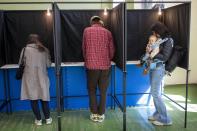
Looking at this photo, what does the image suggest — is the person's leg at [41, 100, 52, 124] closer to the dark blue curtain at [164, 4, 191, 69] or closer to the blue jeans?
the blue jeans

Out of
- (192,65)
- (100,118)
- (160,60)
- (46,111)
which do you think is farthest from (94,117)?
(192,65)

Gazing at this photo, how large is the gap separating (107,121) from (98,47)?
1097mm

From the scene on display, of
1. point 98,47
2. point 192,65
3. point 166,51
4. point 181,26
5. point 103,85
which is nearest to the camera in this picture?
point 166,51

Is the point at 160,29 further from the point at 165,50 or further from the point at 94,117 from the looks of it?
the point at 94,117

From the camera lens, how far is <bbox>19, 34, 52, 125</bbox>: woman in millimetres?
3588

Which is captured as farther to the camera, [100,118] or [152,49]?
[100,118]

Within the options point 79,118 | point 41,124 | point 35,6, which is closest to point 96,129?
point 79,118

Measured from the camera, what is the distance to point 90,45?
375cm

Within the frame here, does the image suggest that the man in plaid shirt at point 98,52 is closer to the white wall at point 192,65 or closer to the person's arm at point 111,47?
the person's arm at point 111,47

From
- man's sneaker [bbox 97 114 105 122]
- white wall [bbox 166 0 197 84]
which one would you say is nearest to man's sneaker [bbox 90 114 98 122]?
man's sneaker [bbox 97 114 105 122]

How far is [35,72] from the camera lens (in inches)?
143

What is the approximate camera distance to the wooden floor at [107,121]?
145 inches

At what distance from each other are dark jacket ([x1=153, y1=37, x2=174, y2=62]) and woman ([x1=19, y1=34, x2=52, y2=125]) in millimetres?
1521

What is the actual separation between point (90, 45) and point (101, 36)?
0.20 metres
